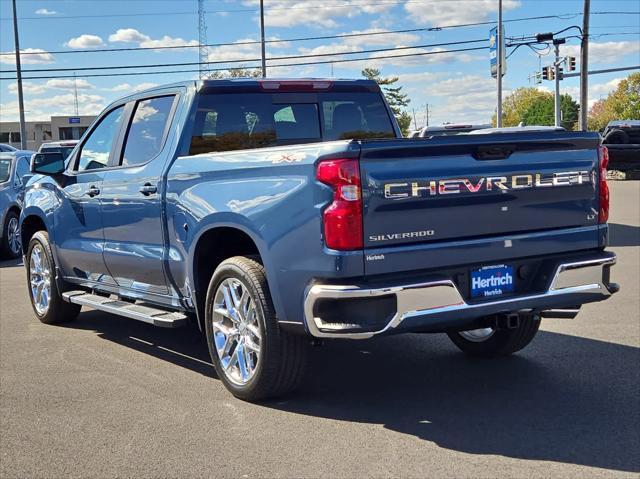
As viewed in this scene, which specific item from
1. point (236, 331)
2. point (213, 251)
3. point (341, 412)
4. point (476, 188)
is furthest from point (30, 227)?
point (476, 188)

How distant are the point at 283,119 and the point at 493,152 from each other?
2116mm

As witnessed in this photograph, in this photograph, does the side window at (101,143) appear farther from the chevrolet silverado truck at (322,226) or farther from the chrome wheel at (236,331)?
the chrome wheel at (236,331)

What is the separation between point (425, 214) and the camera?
429 cm

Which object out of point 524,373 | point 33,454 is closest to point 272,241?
point 33,454

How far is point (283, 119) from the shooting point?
242 inches

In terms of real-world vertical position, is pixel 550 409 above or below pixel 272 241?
below

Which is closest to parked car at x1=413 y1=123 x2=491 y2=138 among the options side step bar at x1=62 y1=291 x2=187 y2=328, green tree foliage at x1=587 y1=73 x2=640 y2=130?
side step bar at x1=62 y1=291 x2=187 y2=328

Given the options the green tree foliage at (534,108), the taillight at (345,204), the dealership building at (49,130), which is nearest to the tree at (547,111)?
the green tree foliage at (534,108)

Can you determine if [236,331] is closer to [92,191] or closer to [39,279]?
[92,191]

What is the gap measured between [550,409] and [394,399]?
0.95 m

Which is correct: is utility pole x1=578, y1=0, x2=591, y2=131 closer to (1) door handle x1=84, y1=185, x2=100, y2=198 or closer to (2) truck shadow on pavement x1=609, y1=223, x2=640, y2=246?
(2) truck shadow on pavement x1=609, y1=223, x2=640, y2=246

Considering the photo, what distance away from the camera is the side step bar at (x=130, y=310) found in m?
5.46

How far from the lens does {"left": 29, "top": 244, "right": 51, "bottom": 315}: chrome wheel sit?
7.53m

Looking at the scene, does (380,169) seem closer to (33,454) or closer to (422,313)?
(422,313)
